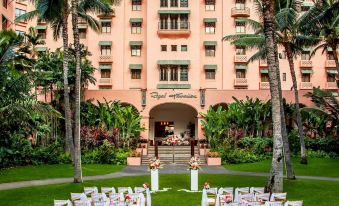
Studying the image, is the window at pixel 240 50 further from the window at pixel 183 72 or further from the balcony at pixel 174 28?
the window at pixel 183 72

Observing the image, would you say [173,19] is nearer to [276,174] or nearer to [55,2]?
[55,2]

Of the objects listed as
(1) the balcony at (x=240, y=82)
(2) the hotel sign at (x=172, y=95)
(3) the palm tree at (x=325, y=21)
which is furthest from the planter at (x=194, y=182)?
(1) the balcony at (x=240, y=82)

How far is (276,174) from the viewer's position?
21250mm

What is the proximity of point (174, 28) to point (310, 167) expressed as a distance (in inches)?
877

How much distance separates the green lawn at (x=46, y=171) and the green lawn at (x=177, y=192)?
162 inches

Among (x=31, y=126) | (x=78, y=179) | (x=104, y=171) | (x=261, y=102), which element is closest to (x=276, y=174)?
(x=78, y=179)

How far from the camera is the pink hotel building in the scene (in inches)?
2007

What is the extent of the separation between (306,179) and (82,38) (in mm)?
31853

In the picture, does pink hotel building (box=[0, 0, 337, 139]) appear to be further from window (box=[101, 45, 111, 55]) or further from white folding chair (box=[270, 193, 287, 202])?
white folding chair (box=[270, 193, 287, 202])

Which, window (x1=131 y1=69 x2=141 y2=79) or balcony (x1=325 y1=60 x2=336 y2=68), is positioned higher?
balcony (x1=325 y1=60 x2=336 y2=68)

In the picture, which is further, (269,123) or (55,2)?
(269,123)

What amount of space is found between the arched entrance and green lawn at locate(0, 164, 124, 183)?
17047 millimetres

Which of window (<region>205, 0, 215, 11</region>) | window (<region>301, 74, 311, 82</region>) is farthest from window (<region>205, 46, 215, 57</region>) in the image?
window (<region>301, 74, 311, 82</region>)

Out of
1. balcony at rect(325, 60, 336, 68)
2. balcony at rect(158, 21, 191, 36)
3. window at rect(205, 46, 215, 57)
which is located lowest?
balcony at rect(325, 60, 336, 68)
